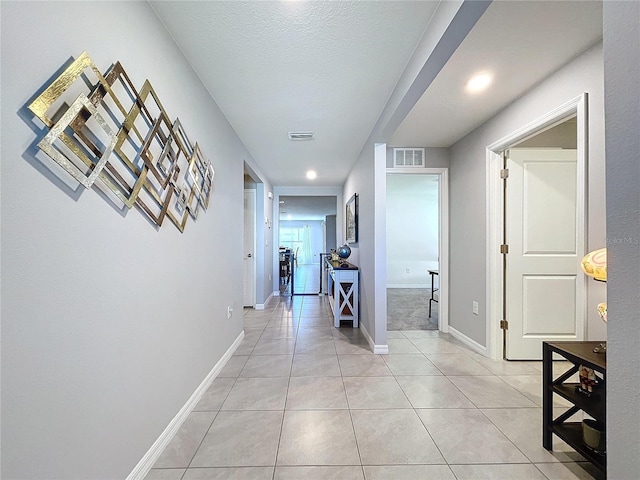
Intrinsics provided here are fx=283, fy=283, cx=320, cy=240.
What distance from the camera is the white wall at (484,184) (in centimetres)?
171

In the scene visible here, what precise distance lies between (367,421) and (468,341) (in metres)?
1.89

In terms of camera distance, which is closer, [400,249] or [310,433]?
[310,433]

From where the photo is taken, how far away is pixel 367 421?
1771 millimetres

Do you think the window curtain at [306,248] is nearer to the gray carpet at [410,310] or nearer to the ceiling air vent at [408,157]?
the gray carpet at [410,310]

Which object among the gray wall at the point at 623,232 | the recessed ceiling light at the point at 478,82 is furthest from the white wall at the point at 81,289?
the recessed ceiling light at the point at 478,82

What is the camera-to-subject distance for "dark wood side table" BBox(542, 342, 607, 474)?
1295mm

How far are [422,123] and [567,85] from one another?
1146 millimetres

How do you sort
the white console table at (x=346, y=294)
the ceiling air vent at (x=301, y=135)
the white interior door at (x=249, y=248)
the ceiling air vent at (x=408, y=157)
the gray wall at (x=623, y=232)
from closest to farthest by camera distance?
1. the gray wall at (x=623, y=232)
2. the ceiling air vent at (x=301, y=135)
3. the ceiling air vent at (x=408, y=157)
4. the white console table at (x=346, y=294)
5. the white interior door at (x=249, y=248)

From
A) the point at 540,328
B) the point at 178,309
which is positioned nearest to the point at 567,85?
the point at 540,328

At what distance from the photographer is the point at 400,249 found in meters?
7.18

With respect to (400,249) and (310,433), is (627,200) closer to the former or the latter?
(310,433)

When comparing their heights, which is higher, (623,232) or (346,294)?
(623,232)

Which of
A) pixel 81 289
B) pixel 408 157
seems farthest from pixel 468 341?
pixel 81 289

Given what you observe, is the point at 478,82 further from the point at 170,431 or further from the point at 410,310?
the point at 410,310
